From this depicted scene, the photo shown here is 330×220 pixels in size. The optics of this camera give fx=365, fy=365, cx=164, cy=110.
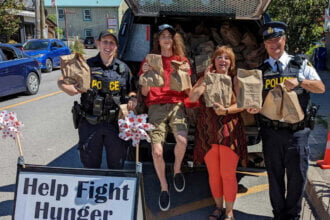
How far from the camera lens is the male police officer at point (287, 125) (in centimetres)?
304

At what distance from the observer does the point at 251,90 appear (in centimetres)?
296

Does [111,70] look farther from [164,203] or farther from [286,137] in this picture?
[286,137]

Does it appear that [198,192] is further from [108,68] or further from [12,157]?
[12,157]

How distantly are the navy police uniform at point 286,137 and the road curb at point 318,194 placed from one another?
1.69 ft

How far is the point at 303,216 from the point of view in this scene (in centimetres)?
376

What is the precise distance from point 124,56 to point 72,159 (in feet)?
5.64

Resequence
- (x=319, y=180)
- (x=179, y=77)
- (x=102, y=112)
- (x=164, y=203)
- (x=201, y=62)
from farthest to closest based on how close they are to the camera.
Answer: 1. (x=201, y=62)
2. (x=319, y=180)
3. (x=164, y=203)
4. (x=179, y=77)
5. (x=102, y=112)

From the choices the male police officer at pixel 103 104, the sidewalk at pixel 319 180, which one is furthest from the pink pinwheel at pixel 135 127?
the sidewalk at pixel 319 180

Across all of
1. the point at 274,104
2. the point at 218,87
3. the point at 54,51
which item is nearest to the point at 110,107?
the point at 218,87

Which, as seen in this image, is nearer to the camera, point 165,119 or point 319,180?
point 165,119

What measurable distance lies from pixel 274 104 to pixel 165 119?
1.09m

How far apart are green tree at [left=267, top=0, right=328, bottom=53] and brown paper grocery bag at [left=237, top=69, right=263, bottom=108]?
35.1 feet

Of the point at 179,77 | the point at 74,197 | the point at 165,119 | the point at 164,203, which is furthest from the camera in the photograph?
the point at 164,203

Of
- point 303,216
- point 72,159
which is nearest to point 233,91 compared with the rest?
point 303,216
